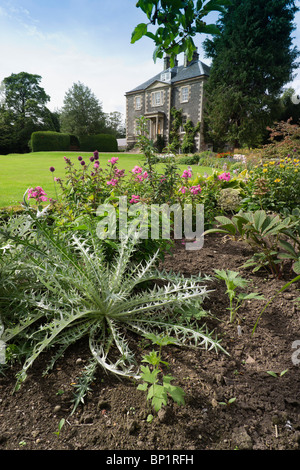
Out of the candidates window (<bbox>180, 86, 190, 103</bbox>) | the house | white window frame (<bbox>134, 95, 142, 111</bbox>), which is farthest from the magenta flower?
white window frame (<bbox>134, 95, 142, 111</bbox>)

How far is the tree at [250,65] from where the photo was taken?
1558cm

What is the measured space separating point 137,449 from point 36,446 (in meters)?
0.36

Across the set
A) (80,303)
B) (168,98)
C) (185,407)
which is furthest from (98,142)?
(185,407)

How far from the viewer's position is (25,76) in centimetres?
3416

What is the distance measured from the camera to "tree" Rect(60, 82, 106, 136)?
3108cm

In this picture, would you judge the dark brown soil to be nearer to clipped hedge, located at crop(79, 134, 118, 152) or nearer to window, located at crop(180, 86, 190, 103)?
clipped hedge, located at crop(79, 134, 118, 152)

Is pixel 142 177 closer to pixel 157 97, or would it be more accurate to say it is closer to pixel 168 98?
pixel 168 98

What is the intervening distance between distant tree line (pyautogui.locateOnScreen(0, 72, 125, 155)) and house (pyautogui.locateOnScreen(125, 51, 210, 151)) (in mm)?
5372

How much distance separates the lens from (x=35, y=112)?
31453 mm

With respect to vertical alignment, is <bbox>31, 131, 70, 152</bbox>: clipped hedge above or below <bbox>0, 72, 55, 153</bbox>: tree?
below

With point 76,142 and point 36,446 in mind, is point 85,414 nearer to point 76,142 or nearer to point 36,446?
point 36,446

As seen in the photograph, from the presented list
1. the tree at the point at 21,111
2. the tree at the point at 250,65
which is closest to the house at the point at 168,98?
the tree at the point at 250,65

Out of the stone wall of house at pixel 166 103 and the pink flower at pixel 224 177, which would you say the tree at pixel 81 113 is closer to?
the stone wall of house at pixel 166 103

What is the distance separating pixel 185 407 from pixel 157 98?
2920 centimetres
